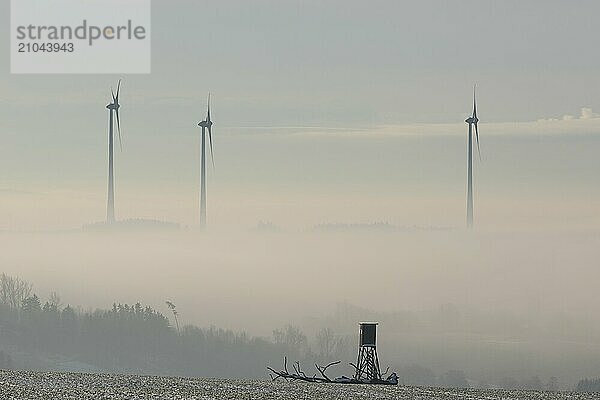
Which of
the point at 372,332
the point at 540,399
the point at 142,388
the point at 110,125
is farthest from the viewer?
the point at 110,125

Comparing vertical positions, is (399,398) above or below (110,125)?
below

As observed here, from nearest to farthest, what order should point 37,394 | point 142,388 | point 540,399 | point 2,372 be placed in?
point 37,394, point 142,388, point 540,399, point 2,372

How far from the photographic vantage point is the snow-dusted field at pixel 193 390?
69.5 meters

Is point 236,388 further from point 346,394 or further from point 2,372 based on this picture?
point 2,372

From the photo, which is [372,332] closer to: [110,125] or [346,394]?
[346,394]

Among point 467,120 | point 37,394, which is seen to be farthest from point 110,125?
point 37,394

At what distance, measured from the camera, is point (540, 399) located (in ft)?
259

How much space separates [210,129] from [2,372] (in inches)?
3180

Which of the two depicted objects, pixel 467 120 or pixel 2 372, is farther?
pixel 467 120

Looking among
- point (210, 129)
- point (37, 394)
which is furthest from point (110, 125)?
point (37, 394)

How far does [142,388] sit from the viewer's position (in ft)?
242

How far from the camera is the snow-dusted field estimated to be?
228 ft

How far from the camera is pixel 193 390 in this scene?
7369 cm

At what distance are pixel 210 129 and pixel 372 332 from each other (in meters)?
72.7
